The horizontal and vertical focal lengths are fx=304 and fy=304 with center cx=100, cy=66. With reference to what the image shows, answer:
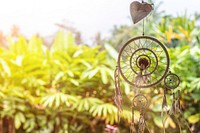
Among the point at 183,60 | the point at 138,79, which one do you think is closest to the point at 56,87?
the point at 183,60

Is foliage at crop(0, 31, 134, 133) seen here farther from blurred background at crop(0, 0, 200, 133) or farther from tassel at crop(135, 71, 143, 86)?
tassel at crop(135, 71, 143, 86)

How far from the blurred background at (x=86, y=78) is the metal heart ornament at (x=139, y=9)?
1.51 ft

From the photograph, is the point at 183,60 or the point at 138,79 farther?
the point at 183,60

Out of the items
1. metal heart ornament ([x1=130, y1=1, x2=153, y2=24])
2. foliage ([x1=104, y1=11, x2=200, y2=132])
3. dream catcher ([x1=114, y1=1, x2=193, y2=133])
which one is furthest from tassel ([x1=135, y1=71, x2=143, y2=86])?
foliage ([x1=104, y1=11, x2=200, y2=132])

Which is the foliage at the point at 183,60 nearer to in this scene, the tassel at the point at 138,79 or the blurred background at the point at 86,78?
the blurred background at the point at 86,78

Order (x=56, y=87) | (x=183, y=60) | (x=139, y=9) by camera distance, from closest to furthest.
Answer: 1. (x=139, y=9)
2. (x=183, y=60)
3. (x=56, y=87)

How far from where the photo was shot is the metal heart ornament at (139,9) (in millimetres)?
610

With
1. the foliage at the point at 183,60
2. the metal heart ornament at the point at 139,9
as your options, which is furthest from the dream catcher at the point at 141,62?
the foliage at the point at 183,60

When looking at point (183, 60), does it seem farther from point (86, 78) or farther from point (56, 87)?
point (56, 87)

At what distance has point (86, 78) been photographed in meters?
1.19

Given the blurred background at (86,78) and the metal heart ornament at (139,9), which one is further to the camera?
the blurred background at (86,78)

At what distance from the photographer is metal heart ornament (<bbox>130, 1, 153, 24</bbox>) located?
0.61 m

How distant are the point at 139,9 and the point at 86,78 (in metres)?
0.61

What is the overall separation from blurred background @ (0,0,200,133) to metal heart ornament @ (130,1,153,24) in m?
0.46
